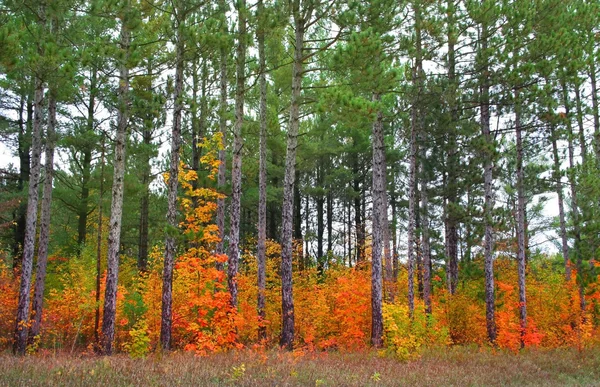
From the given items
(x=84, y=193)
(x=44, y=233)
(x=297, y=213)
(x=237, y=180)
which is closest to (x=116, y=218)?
(x=237, y=180)

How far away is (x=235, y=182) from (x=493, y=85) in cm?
897

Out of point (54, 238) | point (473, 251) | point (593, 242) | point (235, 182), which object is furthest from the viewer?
point (473, 251)

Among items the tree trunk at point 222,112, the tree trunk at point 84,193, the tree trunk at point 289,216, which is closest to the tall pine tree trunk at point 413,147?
the tree trunk at point 289,216

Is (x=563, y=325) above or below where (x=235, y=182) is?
below

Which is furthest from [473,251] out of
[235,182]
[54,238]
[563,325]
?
[54,238]

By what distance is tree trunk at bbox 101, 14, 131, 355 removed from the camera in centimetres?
1064

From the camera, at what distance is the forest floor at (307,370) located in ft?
21.9

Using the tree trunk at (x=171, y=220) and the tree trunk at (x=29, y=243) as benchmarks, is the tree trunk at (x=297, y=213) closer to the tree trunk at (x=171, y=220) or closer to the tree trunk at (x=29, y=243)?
the tree trunk at (x=171, y=220)

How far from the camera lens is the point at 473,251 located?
24234 mm

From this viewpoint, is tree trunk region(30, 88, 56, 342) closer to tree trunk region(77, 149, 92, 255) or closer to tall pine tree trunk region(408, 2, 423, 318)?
tree trunk region(77, 149, 92, 255)

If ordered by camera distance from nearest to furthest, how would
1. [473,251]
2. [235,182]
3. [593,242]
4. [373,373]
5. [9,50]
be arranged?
[9,50] < [373,373] < [235,182] < [593,242] < [473,251]

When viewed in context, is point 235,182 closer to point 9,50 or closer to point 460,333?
point 9,50

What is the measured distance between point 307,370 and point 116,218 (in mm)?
5699

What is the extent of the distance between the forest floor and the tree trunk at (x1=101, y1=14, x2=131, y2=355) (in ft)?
3.44
